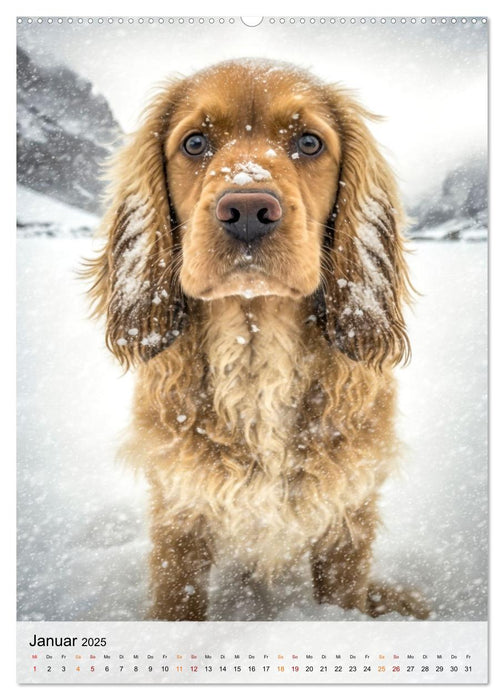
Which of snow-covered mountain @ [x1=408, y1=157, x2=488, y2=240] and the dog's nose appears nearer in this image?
the dog's nose

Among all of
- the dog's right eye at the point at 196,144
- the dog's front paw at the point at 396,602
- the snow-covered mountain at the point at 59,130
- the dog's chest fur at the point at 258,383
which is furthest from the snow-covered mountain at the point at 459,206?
the dog's front paw at the point at 396,602

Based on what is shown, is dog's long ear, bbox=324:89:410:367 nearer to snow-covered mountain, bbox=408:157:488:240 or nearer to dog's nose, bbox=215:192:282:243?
snow-covered mountain, bbox=408:157:488:240

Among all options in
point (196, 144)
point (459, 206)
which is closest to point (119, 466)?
point (196, 144)

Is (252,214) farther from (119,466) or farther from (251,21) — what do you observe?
(119,466)

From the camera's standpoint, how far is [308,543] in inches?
92.4

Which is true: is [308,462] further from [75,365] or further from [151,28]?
[151,28]

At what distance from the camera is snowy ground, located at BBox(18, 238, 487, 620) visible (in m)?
2.33

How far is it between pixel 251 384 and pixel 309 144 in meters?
0.83

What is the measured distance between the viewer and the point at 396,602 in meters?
2.37

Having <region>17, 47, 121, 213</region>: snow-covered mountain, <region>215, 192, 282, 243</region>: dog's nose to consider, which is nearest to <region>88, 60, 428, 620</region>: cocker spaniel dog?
<region>17, 47, 121, 213</region>: snow-covered mountain

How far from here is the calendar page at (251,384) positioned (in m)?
2.25

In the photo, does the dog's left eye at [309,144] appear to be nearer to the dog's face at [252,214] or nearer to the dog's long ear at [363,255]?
the dog's face at [252,214]

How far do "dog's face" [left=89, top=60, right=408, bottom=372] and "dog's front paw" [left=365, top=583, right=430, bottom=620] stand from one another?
2.78ft

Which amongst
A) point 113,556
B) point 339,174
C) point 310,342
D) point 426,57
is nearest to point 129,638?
point 113,556
